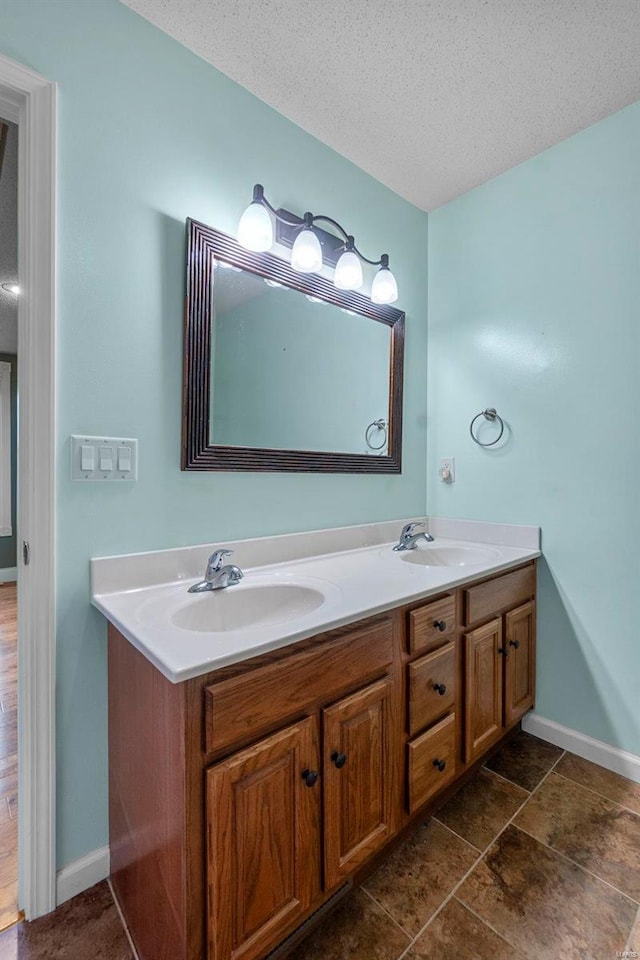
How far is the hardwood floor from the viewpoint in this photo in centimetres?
112

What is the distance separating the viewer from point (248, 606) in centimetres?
126

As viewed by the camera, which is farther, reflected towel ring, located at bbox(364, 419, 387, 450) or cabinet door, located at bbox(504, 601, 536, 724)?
reflected towel ring, located at bbox(364, 419, 387, 450)

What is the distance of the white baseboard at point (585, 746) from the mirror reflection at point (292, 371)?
Result: 1302 millimetres

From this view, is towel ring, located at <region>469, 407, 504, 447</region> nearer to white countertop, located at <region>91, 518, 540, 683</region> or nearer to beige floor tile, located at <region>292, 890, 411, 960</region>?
white countertop, located at <region>91, 518, 540, 683</region>

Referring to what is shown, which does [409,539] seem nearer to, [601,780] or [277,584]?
[277,584]

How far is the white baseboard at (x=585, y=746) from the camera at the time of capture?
1.58m

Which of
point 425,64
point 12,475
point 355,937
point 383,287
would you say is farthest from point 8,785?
point 12,475

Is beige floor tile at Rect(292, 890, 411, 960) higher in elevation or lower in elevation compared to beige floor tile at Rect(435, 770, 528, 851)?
higher

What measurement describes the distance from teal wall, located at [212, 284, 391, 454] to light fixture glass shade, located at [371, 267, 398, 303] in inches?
4.4

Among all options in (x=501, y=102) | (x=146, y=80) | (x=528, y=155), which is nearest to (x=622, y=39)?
(x=501, y=102)

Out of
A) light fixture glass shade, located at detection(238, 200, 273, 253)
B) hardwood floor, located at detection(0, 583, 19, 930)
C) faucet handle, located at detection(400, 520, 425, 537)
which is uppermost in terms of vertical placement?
light fixture glass shade, located at detection(238, 200, 273, 253)

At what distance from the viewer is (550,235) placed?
69.6 inches

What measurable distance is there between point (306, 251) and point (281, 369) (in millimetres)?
408

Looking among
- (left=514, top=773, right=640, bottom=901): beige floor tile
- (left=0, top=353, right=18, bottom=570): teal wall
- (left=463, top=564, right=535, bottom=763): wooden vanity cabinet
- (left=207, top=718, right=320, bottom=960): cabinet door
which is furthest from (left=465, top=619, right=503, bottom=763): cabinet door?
(left=0, top=353, right=18, bottom=570): teal wall
